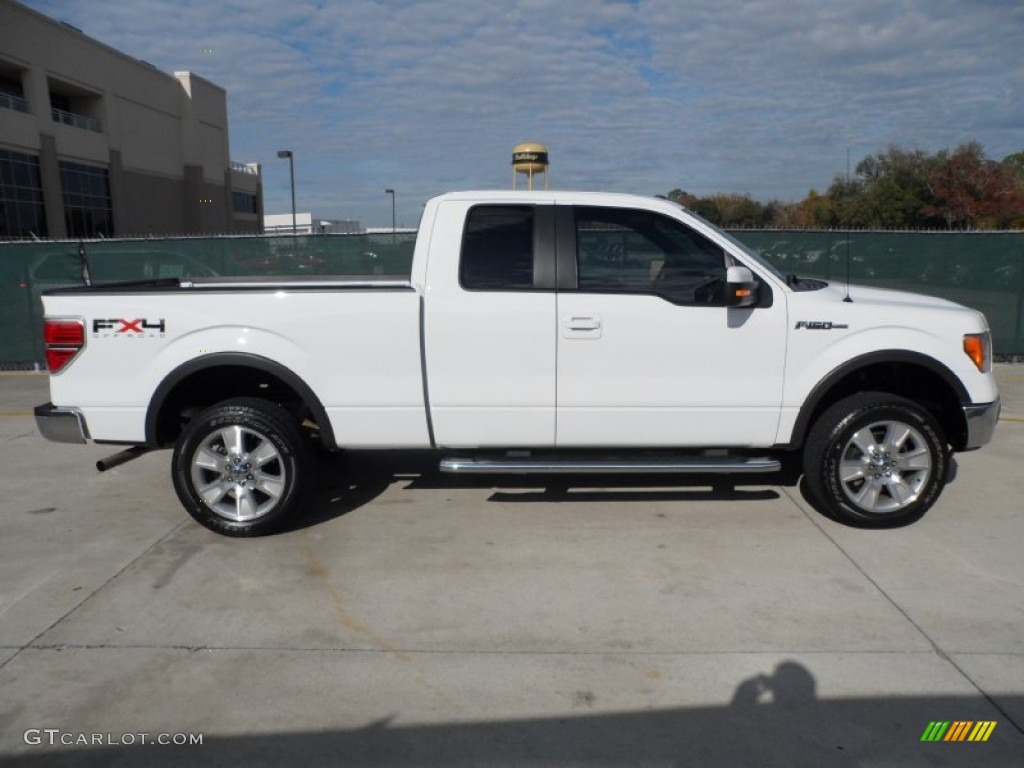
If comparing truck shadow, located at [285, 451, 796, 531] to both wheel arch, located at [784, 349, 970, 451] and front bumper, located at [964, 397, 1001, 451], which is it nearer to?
wheel arch, located at [784, 349, 970, 451]

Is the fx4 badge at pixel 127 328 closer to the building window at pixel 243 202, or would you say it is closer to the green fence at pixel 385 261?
the green fence at pixel 385 261

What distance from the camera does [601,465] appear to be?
485 centimetres

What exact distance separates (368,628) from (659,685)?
1.40 meters

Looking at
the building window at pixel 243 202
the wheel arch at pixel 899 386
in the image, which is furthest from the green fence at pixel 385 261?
the building window at pixel 243 202

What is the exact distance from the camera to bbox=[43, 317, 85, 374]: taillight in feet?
15.8

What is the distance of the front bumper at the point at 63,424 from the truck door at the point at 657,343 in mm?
2918

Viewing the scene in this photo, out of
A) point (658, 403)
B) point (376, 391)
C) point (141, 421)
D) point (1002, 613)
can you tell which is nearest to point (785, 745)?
point (1002, 613)

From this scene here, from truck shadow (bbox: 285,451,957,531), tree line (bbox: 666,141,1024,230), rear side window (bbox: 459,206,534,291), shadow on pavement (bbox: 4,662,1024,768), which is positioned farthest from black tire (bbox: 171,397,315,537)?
tree line (bbox: 666,141,1024,230)

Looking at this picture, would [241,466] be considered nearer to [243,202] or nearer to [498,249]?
[498,249]

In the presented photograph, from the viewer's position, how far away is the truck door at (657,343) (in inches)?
190

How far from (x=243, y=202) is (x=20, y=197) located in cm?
2839

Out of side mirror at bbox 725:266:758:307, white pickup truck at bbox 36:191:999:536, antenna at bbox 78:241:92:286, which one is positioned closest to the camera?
side mirror at bbox 725:266:758:307

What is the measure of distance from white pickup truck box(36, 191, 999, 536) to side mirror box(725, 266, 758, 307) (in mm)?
14

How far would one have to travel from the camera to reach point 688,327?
4.83 meters
